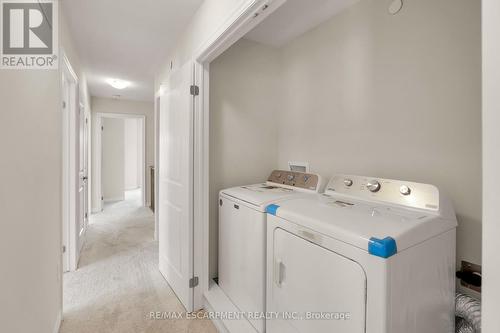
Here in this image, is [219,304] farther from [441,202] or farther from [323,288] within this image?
[441,202]

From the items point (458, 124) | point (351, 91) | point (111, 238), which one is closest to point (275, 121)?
point (351, 91)

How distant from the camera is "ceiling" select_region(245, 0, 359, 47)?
6.02 ft

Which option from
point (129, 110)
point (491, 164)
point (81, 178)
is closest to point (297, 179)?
point (491, 164)

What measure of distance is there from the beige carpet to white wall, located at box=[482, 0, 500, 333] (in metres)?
1.72

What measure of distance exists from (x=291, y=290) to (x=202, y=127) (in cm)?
132

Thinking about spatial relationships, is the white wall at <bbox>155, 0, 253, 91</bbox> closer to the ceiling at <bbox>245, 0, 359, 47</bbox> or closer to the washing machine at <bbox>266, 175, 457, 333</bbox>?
the ceiling at <bbox>245, 0, 359, 47</bbox>

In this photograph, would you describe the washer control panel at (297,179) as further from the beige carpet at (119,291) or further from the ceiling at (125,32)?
the ceiling at (125,32)

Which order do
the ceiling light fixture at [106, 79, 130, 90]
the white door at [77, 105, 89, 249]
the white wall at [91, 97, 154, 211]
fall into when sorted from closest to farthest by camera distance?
1. the white door at [77, 105, 89, 249]
2. the ceiling light fixture at [106, 79, 130, 90]
3. the white wall at [91, 97, 154, 211]

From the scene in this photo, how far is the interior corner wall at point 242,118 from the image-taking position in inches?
88.3

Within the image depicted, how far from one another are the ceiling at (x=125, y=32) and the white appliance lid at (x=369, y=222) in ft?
5.63

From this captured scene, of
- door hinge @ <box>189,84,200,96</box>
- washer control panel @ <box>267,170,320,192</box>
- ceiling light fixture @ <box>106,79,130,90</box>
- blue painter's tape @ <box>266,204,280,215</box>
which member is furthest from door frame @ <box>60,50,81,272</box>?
blue painter's tape @ <box>266,204,280,215</box>

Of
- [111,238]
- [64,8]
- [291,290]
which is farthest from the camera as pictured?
→ [111,238]

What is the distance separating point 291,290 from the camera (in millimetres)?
1296

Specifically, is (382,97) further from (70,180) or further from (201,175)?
(70,180)
